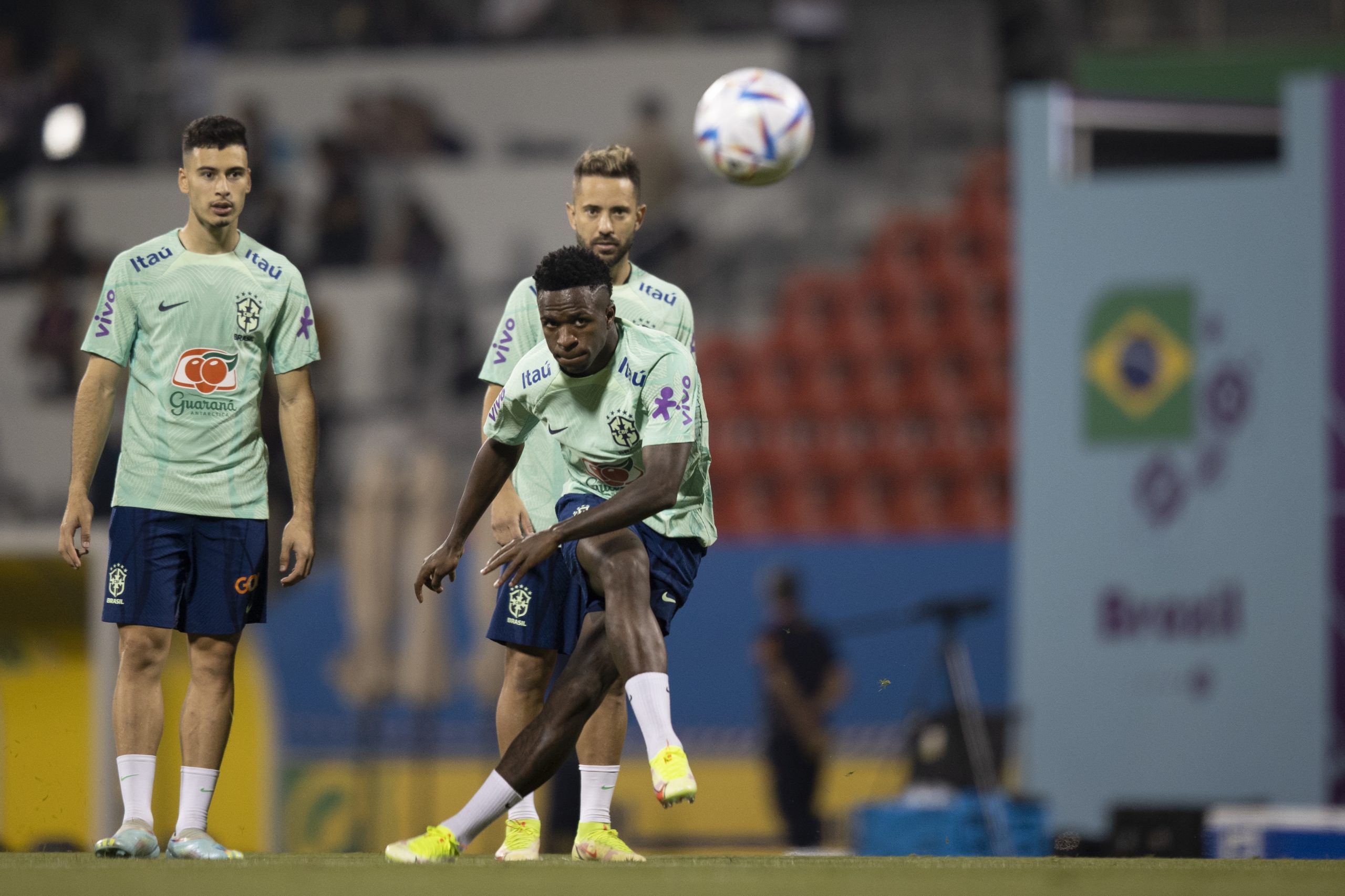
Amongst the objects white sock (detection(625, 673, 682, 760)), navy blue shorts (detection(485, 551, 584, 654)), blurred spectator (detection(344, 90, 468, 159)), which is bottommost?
white sock (detection(625, 673, 682, 760))

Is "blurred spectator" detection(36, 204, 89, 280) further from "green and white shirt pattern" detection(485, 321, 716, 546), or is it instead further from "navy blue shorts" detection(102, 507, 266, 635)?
"green and white shirt pattern" detection(485, 321, 716, 546)

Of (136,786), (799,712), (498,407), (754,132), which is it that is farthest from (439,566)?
(799,712)

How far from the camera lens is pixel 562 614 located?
4570 mm

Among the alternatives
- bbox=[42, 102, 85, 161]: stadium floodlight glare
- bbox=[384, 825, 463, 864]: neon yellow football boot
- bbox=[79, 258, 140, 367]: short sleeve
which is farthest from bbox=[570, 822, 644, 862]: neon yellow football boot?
bbox=[42, 102, 85, 161]: stadium floodlight glare

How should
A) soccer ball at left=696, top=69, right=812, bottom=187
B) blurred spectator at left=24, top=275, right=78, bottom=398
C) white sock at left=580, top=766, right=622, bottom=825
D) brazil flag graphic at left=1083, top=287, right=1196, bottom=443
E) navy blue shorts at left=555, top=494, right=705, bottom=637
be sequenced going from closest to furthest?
navy blue shorts at left=555, top=494, right=705, bottom=637 → white sock at left=580, top=766, right=622, bottom=825 → soccer ball at left=696, top=69, right=812, bottom=187 → brazil flag graphic at left=1083, top=287, right=1196, bottom=443 → blurred spectator at left=24, top=275, right=78, bottom=398

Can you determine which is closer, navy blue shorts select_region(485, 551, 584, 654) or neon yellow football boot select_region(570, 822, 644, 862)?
neon yellow football boot select_region(570, 822, 644, 862)

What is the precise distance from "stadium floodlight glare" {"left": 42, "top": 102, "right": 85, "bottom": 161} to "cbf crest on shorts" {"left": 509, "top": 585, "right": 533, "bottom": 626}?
12519mm

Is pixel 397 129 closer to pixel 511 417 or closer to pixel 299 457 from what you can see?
pixel 299 457

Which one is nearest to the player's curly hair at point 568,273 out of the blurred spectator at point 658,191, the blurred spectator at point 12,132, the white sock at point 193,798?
the white sock at point 193,798

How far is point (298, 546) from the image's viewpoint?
14.9ft

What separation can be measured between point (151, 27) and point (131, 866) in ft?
50.8

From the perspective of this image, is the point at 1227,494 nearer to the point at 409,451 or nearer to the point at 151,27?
the point at 409,451

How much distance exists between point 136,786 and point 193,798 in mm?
155

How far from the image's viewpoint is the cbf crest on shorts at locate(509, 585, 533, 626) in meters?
4.53
